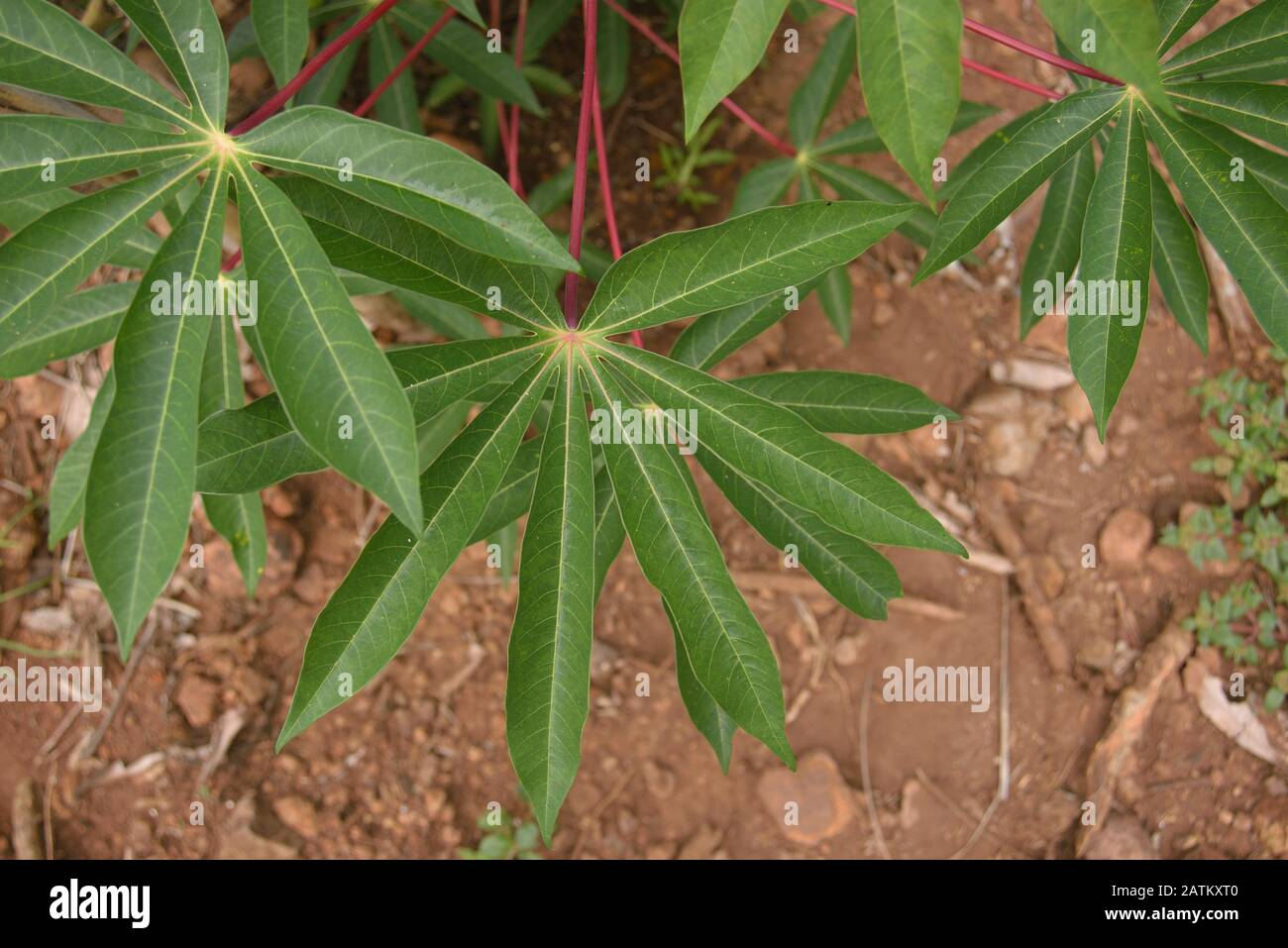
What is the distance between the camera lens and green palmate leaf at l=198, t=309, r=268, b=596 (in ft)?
5.96

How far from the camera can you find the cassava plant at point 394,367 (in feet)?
3.69

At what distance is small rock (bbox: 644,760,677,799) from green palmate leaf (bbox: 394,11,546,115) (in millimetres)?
1935

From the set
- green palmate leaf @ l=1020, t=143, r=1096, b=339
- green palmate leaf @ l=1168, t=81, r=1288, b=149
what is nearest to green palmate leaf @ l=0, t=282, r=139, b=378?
green palmate leaf @ l=1020, t=143, r=1096, b=339

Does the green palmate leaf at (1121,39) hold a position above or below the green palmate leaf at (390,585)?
above

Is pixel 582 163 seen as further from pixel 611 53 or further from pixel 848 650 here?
pixel 848 650

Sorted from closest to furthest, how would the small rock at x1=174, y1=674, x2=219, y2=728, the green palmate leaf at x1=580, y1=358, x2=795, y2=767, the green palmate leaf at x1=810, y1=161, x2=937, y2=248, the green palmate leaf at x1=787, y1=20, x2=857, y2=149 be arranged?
the green palmate leaf at x1=580, y1=358, x2=795, y2=767 < the green palmate leaf at x1=810, y1=161, x2=937, y2=248 < the green palmate leaf at x1=787, y1=20, x2=857, y2=149 < the small rock at x1=174, y1=674, x2=219, y2=728

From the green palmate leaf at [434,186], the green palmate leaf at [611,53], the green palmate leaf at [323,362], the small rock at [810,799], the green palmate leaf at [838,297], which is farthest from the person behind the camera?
the small rock at [810,799]

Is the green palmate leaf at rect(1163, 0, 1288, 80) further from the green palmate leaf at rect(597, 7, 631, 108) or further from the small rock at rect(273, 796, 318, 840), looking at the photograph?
the small rock at rect(273, 796, 318, 840)

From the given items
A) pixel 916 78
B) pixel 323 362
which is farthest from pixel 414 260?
pixel 916 78

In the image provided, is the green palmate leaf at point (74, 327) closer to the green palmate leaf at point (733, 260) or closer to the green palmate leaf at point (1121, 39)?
the green palmate leaf at point (733, 260)

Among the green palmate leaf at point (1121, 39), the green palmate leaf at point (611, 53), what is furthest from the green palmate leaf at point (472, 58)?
the green palmate leaf at point (1121, 39)

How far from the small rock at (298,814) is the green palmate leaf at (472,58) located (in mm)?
2081

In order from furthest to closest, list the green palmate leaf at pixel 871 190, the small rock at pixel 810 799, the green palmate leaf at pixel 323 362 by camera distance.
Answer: the small rock at pixel 810 799, the green palmate leaf at pixel 871 190, the green palmate leaf at pixel 323 362
